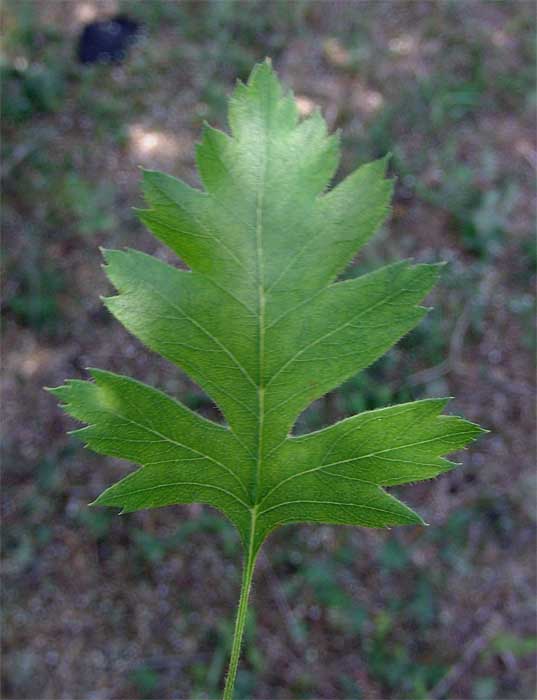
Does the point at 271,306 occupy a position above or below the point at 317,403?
above

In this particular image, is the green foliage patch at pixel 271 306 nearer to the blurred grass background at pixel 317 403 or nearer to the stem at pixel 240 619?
the stem at pixel 240 619

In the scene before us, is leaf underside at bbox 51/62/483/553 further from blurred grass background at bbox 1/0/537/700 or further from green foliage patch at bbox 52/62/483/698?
blurred grass background at bbox 1/0/537/700

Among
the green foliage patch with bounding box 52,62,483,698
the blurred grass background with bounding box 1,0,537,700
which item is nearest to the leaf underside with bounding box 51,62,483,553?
the green foliage patch with bounding box 52,62,483,698

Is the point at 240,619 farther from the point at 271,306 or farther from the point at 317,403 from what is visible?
the point at 317,403

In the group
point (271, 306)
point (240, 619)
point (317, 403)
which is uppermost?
point (271, 306)

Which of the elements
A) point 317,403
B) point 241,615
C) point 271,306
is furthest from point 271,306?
point 317,403

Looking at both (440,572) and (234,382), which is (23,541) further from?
(234,382)
